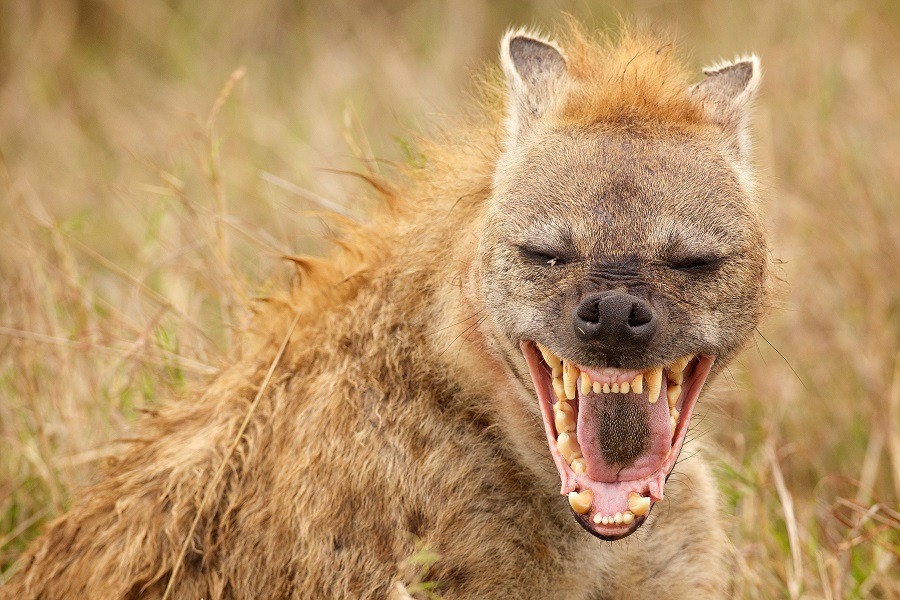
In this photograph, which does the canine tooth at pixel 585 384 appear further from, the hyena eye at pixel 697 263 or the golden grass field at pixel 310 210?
the golden grass field at pixel 310 210

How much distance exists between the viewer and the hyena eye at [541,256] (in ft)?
10.1

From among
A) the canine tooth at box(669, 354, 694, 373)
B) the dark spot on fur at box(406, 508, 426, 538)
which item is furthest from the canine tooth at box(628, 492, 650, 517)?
the dark spot on fur at box(406, 508, 426, 538)

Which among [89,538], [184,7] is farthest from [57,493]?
[184,7]

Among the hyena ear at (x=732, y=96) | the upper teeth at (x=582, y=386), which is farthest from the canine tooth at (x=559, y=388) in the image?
the hyena ear at (x=732, y=96)

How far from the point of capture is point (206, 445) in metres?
3.50

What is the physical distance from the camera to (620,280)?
9.75 ft

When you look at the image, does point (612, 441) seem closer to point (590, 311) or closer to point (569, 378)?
point (569, 378)

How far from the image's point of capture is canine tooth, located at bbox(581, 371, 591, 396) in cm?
310

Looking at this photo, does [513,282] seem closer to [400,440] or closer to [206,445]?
[400,440]

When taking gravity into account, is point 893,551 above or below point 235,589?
below

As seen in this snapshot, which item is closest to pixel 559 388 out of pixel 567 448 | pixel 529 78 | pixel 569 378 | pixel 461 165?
pixel 569 378

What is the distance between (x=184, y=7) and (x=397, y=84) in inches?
85.6

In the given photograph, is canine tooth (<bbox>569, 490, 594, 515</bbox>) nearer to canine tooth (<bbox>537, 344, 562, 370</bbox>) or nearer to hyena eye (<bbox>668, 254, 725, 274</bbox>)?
canine tooth (<bbox>537, 344, 562, 370</bbox>)

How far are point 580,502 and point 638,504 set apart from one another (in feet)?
0.48
